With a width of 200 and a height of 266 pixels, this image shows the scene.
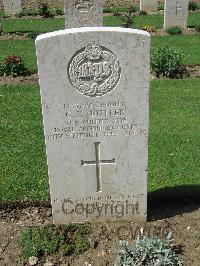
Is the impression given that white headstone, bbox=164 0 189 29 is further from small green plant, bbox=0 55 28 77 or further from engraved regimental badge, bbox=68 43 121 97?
engraved regimental badge, bbox=68 43 121 97

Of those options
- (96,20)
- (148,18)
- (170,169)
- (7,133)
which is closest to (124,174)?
(170,169)

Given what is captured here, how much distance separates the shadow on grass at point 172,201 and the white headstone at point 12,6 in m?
18.0

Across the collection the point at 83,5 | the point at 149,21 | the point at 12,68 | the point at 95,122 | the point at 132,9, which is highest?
the point at 83,5

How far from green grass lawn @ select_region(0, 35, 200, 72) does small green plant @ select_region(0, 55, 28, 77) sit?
601mm

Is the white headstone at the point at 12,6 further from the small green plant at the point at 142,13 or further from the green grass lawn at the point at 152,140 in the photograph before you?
the green grass lawn at the point at 152,140

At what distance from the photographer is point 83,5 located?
12.9 metres

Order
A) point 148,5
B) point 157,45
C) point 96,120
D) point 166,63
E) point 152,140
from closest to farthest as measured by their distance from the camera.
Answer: point 96,120 < point 152,140 < point 166,63 < point 157,45 < point 148,5

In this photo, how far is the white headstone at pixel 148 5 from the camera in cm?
2191

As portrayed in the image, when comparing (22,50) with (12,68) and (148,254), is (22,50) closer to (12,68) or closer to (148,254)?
(12,68)

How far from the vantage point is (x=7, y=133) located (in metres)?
8.45

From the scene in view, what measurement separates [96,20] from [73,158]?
8850 millimetres

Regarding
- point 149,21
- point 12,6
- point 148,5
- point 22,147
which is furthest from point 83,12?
point 12,6

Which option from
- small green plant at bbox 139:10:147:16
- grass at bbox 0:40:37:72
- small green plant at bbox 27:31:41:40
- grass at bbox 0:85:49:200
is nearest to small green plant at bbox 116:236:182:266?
grass at bbox 0:85:49:200

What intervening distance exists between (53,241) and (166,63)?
7.62 metres
